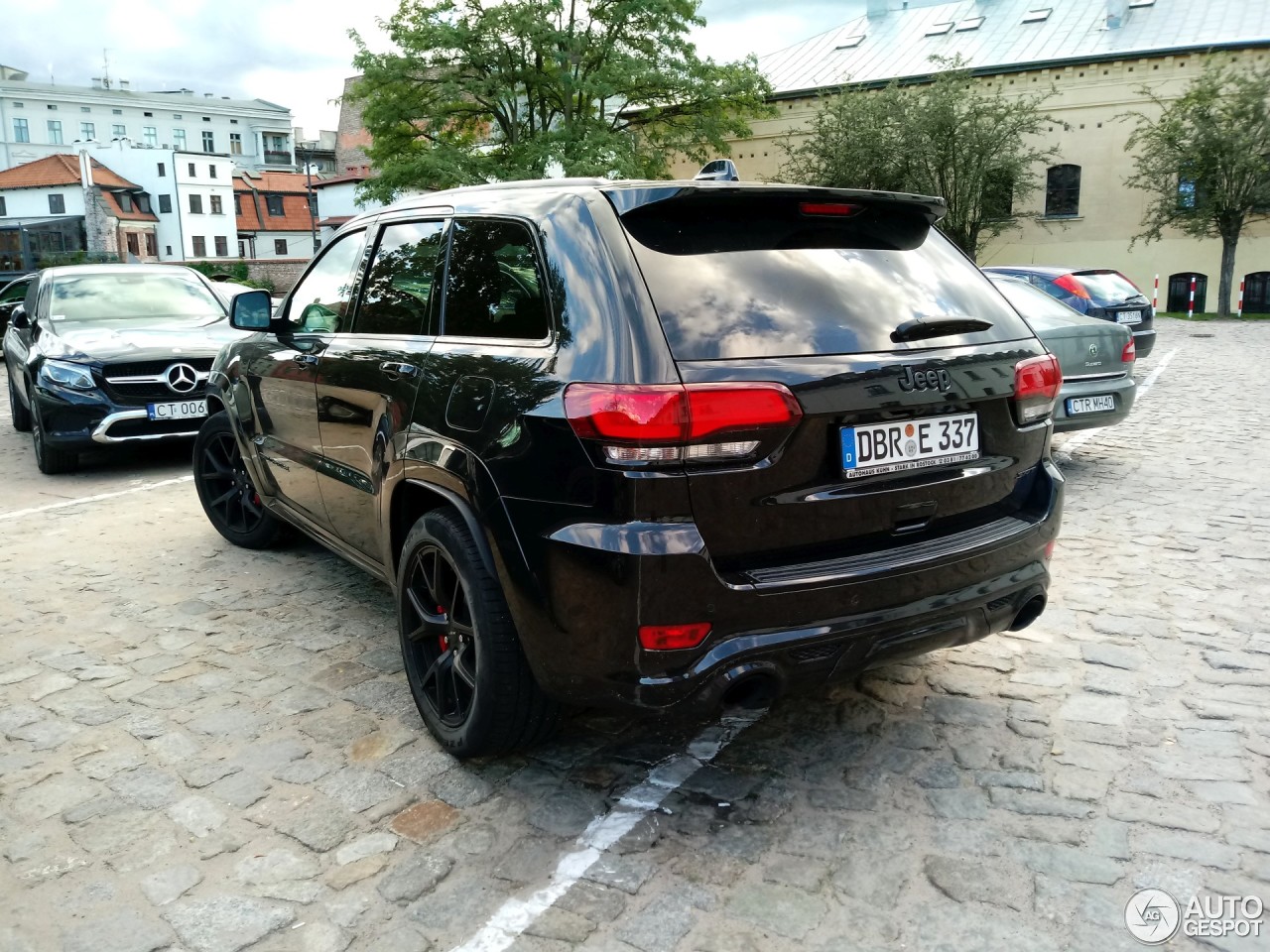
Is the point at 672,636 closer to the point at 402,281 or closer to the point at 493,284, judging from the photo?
the point at 493,284

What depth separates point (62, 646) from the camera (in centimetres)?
449

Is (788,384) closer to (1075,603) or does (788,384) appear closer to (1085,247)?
(1075,603)

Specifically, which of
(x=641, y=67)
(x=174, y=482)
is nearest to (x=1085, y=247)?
(x=641, y=67)

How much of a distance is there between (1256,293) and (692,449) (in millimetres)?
37931

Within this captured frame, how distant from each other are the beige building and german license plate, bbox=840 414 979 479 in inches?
1369

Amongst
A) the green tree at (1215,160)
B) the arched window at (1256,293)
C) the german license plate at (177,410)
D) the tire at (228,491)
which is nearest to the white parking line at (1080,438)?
the tire at (228,491)

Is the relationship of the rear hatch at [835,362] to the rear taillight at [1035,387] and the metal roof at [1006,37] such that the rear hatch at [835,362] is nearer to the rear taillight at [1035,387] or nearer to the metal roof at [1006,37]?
the rear taillight at [1035,387]

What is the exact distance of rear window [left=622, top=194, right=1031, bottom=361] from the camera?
272 centimetres

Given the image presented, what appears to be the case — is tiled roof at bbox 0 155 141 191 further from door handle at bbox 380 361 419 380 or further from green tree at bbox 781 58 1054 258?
door handle at bbox 380 361 419 380

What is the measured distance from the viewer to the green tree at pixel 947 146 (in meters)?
33.6

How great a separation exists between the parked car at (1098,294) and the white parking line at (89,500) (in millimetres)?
8745

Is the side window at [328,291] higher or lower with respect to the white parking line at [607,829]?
higher

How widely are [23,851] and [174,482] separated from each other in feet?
18.7

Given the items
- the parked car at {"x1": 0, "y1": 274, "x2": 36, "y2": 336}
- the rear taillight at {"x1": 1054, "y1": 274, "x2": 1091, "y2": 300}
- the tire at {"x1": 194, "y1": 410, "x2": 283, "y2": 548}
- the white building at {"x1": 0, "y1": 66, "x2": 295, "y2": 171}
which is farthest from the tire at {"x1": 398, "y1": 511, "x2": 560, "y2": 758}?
the white building at {"x1": 0, "y1": 66, "x2": 295, "y2": 171}
